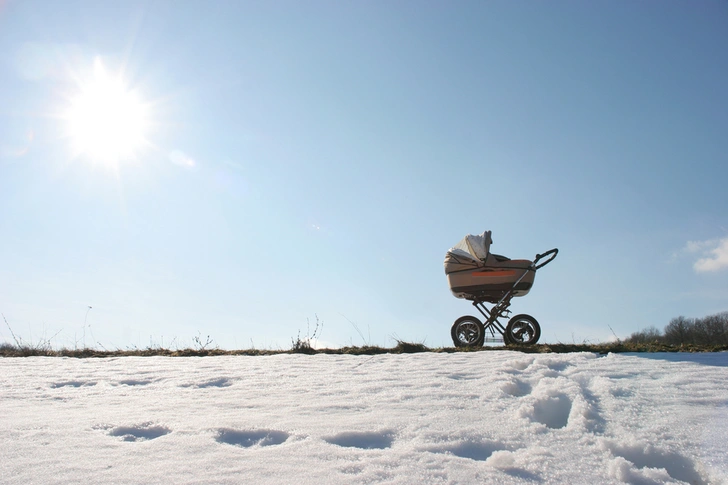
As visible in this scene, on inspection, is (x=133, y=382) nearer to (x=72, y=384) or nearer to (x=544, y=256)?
(x=72, y=384)

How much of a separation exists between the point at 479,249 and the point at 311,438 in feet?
18.1

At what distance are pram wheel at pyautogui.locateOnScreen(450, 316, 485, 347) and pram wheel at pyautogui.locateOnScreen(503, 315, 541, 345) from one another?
15.0 inches

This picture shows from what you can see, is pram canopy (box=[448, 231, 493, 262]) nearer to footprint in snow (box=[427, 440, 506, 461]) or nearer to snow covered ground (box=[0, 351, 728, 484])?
snow covered ground (box=[0, 351, 728, 484])

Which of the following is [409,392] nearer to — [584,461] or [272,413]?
[272,413]

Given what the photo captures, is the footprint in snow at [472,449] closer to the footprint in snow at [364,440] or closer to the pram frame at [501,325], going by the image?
the footprint in snow at [364,440]

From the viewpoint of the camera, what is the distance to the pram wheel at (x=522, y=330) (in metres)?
7.12

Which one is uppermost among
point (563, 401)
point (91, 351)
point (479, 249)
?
point (479, 249)

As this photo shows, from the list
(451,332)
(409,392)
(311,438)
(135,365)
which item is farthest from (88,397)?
(451,332)

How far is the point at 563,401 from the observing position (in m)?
2.88

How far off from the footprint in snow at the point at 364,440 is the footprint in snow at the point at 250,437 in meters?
0.24

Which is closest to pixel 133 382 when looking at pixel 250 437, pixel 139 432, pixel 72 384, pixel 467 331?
pixel 72 384

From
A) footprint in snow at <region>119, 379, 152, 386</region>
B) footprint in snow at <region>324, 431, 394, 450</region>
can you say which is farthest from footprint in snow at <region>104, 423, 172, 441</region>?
footprint in snow at <region>119, 379, 152, 386</region>

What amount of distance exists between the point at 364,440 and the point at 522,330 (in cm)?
553

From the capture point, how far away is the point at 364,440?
230 centimetres
